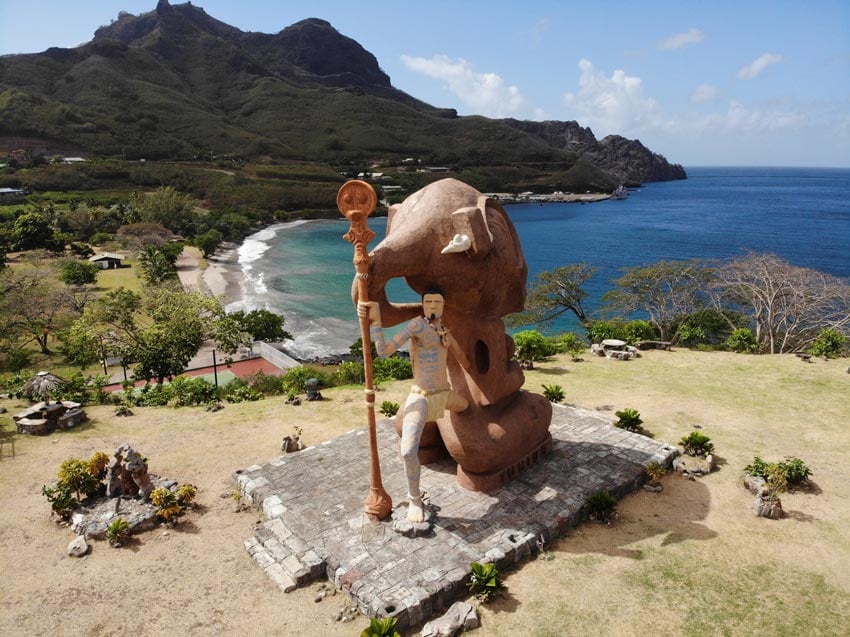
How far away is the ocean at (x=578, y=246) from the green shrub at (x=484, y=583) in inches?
1019

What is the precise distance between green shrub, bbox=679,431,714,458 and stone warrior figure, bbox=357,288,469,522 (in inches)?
245

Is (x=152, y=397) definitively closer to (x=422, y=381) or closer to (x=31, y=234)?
(x=422, y=381)

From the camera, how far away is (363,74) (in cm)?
19462

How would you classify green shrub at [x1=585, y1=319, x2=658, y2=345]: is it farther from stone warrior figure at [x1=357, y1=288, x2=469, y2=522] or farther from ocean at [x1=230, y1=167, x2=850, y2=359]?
ocean at [x1=230, y1=167, x2=850, y2=359]

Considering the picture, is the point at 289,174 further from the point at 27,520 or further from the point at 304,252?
the point at 27,520

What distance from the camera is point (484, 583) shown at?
7977 mm

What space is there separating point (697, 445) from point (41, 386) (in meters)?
18.2

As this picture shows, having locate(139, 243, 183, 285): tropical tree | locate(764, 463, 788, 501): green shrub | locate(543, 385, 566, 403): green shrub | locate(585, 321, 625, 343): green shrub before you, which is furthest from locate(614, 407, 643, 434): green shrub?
locate(139, 243, 183, 285): tropical tree

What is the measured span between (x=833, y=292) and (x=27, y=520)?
27923 mm

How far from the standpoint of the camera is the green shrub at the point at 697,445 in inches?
475

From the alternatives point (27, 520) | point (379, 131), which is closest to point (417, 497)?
point (27, 520)

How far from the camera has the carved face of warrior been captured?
9.29 m

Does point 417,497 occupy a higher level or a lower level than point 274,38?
lower

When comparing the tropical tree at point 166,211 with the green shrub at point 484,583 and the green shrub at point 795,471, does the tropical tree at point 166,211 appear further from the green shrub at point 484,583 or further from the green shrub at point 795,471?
the green shrub at point 795,471
